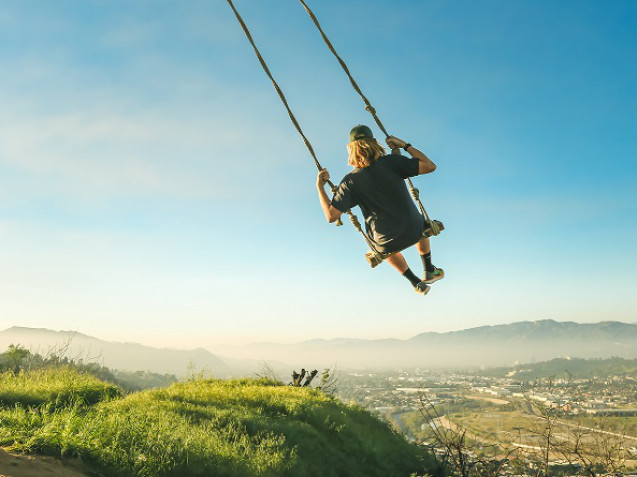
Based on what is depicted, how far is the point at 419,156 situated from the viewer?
6.71 metres

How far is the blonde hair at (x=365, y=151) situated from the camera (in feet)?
21.9

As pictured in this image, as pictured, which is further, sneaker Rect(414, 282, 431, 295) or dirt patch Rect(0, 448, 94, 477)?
sneaker Rect(414, 282, 431, 295)

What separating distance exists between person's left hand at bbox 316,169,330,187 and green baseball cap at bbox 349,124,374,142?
0.69 metres

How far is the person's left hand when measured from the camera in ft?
22.8

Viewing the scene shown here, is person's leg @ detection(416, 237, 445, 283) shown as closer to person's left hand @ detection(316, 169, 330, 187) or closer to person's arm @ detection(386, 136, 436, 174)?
person's arm @ detection(386, 136, 436, 174)

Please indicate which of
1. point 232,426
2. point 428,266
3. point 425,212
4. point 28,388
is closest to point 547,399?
point 428,266

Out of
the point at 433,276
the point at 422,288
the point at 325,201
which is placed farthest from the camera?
the point at 433,276

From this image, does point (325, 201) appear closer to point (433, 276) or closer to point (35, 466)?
point (433, 276)

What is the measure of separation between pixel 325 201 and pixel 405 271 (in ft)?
6.94

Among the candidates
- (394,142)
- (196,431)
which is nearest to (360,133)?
(394,142)

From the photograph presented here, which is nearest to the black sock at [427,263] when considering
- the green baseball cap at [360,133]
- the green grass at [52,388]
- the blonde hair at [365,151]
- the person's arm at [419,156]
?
the person's arm at [419,156]

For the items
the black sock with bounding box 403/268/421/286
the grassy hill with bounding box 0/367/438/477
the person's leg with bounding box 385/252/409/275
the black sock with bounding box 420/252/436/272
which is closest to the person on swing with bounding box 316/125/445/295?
the person's leg with bounding box 385/252/409/275

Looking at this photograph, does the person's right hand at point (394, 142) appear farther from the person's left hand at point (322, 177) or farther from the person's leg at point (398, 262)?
the person's leg at point (398, 262)

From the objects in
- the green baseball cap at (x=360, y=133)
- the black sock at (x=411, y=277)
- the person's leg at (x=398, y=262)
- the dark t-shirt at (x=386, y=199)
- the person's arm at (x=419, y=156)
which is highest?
the green baseball cap at (x=360, y=133)
